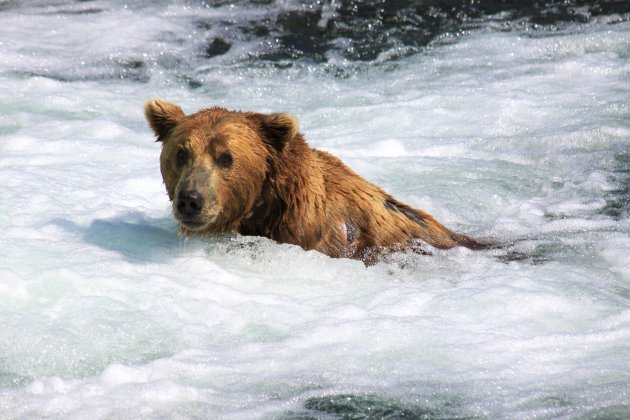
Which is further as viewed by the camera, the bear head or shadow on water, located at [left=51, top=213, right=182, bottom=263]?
shadow on water, located at [left=51, top=213, right=182, bottom=263]

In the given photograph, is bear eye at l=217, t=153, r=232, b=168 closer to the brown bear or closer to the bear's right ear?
the brown bear

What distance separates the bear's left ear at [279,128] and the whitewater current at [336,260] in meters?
0.68

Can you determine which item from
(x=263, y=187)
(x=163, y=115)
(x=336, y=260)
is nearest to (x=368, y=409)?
(x=336, y=260)

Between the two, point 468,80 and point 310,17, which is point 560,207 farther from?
point 310,17

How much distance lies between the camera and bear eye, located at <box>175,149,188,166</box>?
6109 millimetres

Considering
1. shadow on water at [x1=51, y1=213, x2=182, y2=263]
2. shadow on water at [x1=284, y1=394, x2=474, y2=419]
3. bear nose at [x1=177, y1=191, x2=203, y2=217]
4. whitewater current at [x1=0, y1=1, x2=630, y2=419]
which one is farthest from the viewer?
shadow on water at [x1=51, y1=213, x2=182, y2=263]

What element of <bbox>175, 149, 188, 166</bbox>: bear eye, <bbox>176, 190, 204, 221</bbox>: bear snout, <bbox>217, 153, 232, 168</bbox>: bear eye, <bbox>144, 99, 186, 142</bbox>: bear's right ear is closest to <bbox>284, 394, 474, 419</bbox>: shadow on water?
<bbox>176, 190, 204, 221</bbox>: bear snout

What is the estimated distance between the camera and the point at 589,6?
13555 millimetres

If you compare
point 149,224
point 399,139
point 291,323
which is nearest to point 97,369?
point 291,323

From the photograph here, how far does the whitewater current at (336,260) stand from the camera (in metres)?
4.77

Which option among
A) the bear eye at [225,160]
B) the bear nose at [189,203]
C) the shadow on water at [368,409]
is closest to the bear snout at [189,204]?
the bear nose at [189,203]

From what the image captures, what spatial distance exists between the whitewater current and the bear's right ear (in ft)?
2.65

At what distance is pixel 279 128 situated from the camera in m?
6.20

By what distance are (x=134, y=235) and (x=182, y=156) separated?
37.6 inches
